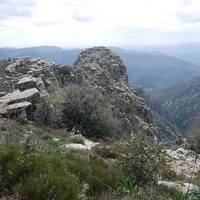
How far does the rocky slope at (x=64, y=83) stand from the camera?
17203 millimetres

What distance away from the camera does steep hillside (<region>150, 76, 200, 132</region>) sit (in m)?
122

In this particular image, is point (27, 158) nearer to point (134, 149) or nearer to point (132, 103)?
point (134, 149)

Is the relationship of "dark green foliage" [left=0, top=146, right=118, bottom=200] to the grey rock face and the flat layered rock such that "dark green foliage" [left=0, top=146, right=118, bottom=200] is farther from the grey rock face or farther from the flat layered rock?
the grey rock face

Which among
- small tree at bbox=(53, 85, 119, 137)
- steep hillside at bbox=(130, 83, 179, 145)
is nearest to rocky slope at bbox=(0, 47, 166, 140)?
small tree at bbox=(53, 85, 119, 137)

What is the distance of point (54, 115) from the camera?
722 inches

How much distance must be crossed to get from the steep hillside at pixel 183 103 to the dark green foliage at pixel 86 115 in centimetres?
8985

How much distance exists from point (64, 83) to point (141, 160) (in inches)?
1130

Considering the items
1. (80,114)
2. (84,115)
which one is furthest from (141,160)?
(80,114)

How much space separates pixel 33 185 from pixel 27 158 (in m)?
0.45

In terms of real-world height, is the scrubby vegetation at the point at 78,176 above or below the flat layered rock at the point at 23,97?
above

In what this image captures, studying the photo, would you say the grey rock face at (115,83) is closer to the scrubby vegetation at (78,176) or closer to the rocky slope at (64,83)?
the rocky slope at (64,83)

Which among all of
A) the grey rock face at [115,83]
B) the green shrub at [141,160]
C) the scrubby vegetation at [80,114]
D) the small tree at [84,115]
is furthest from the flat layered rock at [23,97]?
the green shrub at [141,160]

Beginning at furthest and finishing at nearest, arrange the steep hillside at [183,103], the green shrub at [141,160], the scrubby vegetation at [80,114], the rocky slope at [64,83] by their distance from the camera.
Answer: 1. the steep hillside at [183,103]
2. the scrubby vegetation at [80,114]
3. the rocky slope at [64,83]
4. the green shrub at [141,160]

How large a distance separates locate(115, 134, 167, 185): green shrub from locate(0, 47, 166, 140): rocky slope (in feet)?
7.00
